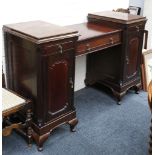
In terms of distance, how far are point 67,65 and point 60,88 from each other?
0.18 metres

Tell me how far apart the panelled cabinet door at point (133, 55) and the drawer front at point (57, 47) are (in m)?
0.84

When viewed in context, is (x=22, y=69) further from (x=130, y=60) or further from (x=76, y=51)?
(x=130, y=60)

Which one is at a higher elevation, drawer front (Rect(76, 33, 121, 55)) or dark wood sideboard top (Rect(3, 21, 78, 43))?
dark wood sideboard top (Rect(3, 21, 78, 43))

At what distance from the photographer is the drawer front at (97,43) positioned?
218cm

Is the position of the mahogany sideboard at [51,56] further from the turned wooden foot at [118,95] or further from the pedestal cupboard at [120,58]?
the turned wooden foot at [118,95]

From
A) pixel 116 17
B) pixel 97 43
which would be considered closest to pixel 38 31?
pixel 97 43

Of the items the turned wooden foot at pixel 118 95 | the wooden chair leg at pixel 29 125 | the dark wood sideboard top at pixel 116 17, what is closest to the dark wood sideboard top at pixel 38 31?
the wooden chair leg at pixel 29 125

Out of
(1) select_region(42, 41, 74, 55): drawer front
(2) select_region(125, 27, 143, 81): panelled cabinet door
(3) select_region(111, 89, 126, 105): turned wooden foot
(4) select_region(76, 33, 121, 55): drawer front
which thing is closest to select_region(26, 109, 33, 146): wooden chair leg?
(1) select_region(42, 41, 74, 55): drawer front

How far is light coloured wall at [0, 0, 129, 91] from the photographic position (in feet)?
6.91

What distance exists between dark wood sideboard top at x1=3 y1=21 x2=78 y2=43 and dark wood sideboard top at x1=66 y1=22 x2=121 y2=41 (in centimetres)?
23

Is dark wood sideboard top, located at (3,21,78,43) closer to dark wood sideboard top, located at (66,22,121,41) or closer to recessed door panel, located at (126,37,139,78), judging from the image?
dark wood sideboard top, located at (66,22,121,41)

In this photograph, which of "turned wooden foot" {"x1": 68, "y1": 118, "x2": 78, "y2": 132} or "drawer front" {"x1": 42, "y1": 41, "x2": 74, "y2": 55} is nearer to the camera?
"drawer front" {"x1": 42, "y1": 41, "x2": 74, "y2": 55}

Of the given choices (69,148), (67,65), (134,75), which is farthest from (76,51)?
(134,75)

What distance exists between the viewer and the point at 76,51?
2135 millimetres
